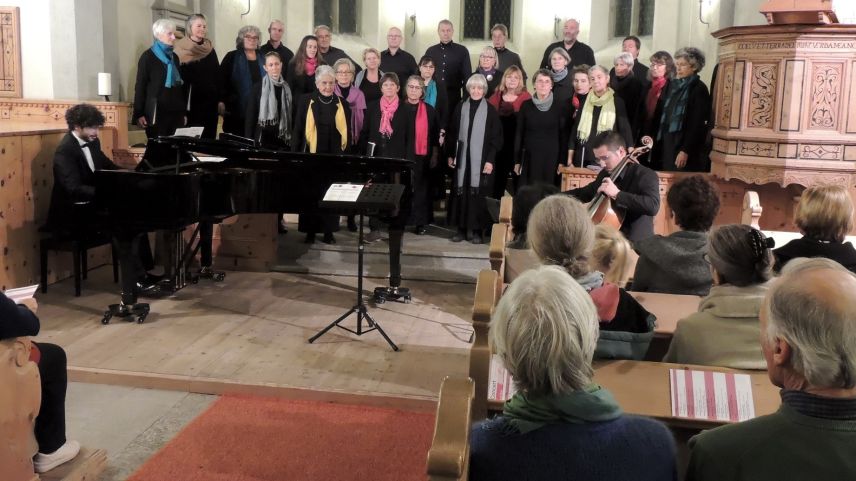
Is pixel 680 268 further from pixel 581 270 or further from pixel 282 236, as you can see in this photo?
pixel 282 236

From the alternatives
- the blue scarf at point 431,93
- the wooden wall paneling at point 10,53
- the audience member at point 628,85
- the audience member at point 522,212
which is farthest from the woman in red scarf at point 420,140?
the wooden wall paneling at point 10,53

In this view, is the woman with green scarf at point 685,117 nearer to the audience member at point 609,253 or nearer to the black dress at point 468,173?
the black dress at point 468,173

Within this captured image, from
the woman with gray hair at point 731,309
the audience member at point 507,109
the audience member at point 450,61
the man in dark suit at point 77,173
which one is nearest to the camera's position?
the woman with gray hair at point 731,309

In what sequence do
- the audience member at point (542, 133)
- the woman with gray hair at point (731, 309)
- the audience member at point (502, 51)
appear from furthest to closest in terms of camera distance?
the audience member at point (502, 51)
the audience member at point (542, 133)
the woman with gray hair at point (731, 309)

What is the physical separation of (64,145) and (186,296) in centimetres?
125

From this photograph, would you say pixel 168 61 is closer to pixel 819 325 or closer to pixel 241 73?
pixel 241 73

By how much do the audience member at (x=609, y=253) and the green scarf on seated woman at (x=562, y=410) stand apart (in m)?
1.41

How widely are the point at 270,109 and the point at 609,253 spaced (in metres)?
4.36

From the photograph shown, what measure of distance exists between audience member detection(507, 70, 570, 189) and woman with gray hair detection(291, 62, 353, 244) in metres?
1.41

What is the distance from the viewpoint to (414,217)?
6.92 meters

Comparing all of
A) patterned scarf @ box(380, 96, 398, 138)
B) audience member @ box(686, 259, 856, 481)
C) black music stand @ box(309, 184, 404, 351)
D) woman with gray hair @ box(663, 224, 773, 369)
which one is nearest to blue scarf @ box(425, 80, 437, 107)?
patterned scarf @ box(380, 96, 398, 138)

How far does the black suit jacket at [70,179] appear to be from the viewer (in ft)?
17.2

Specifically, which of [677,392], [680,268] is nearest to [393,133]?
[680,268]

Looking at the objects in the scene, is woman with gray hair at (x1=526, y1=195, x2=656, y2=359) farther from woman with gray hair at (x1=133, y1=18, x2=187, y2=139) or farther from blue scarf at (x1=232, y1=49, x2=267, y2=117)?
blue scarf at (x1=232, y1=49, x2=267, y2=117)
